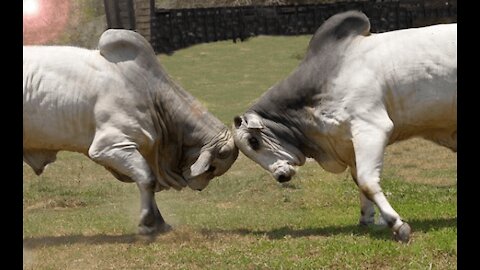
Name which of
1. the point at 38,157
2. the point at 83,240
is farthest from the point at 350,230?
the point at 38,157

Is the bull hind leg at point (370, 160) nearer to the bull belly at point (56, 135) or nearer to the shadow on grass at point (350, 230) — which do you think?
the shadow on grass at point (350, 230)

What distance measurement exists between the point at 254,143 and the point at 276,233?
0.94 meters

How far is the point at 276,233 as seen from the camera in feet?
30.6

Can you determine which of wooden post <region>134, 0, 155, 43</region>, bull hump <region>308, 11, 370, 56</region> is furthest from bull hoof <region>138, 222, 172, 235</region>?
wooden post <region>134, 0, 155, 43</region>

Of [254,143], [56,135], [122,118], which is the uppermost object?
[122,118]

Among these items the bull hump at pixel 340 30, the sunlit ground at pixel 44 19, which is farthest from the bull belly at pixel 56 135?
the sunlit ground at pixel 44 19

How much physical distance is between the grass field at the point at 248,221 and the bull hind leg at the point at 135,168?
18cm

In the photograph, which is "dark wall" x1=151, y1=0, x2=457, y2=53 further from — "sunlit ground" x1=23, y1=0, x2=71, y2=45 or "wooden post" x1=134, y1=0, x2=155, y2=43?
"sunlit ground" x1=23, y1=0, x2=71, y2=45

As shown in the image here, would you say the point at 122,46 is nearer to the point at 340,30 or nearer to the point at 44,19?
the point at 340,30

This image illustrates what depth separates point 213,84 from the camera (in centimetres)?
2527

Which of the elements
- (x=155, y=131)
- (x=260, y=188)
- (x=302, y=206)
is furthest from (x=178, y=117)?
(x=260, y=188)

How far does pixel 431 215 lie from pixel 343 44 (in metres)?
2.03

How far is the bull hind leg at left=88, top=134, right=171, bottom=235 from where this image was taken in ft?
30.9

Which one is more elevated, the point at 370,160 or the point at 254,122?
the point at 254,122
